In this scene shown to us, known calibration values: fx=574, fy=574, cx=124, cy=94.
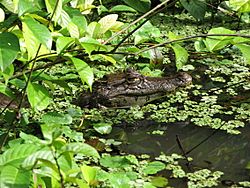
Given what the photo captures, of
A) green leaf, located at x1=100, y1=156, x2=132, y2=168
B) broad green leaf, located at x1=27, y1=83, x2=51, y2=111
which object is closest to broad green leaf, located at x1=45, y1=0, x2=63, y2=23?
broad green leaf, located at x1=27, y1=83, x2=51, y2=111

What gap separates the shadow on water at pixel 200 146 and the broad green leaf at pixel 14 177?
1365 millimetres

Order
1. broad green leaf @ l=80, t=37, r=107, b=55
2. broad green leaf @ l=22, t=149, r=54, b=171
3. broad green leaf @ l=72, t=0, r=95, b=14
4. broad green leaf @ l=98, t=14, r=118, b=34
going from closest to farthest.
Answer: broad green leaf @ l=22, t=149, r=54, b=171, broad green leaf @ l=80, t=37, r=107, b=55, broad green leaf @ l=98, t=14, r=118, b=34, broad green leaf @ l=72, t=0, r=95, b=14

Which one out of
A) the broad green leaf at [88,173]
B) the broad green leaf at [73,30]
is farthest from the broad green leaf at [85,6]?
the broad green leaf at [88,173]

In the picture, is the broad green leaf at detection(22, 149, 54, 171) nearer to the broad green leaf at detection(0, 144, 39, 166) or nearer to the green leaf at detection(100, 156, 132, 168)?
the broad green leaf at detection(0, 144, 39, 166)

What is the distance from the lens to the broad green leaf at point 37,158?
111cm

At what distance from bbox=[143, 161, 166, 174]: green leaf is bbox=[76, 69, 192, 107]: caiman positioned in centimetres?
77

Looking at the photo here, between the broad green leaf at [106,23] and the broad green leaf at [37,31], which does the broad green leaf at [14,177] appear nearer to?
the broad green leaf at [37,31]

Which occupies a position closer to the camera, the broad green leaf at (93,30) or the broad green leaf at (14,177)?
the broad green leaf at (14,177)

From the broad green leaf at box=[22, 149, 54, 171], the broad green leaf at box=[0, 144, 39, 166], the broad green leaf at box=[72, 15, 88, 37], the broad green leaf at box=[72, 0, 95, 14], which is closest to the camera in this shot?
the broad green leaf at box=[22, 149, 54, 171]

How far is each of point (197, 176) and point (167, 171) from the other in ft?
0.42

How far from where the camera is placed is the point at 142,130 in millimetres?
2836

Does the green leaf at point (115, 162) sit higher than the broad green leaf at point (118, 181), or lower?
lower

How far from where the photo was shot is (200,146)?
2.69m

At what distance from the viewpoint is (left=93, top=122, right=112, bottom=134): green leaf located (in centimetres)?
271
